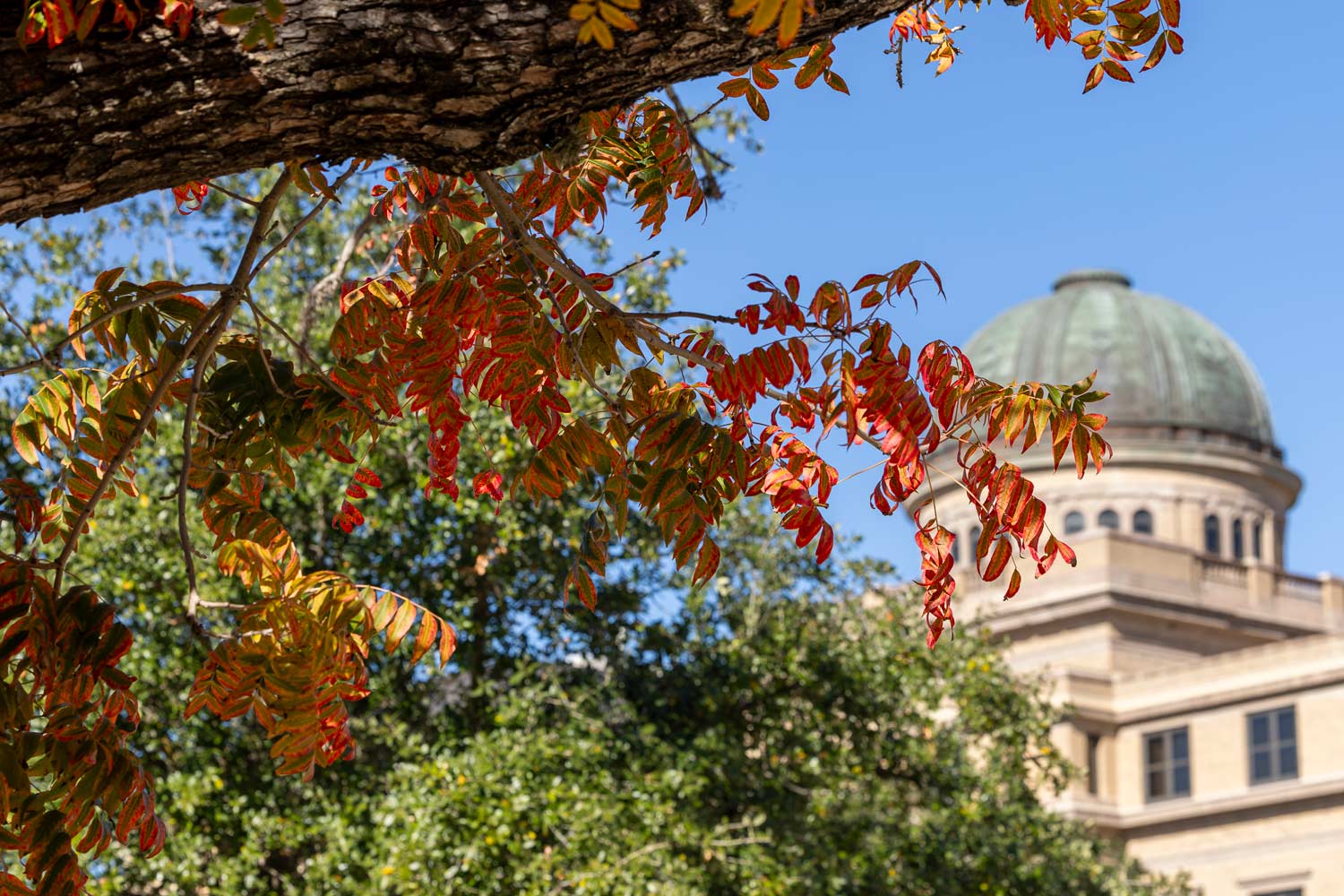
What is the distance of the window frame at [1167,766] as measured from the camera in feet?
153

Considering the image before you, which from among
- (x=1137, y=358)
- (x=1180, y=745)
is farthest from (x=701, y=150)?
(x=1137, y=358)

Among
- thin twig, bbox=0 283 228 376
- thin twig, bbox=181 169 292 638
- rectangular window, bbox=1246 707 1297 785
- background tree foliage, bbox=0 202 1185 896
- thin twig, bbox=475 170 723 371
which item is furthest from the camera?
rectangular window, bbox=1246 707 1297 785

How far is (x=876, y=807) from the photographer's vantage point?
16266mm

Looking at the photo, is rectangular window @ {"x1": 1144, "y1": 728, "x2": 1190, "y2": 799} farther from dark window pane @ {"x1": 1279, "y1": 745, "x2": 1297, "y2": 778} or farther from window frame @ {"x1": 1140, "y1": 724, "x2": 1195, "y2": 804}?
dark window pane @ {"x1": 1279, "y1": 745, "x2": 1297, "y2": 778}

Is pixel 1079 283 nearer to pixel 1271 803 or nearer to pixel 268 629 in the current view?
pixel 1271 803

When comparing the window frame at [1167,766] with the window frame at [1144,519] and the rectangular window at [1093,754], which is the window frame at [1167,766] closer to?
the rectangular window at [1093,754]

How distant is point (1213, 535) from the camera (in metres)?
67.5

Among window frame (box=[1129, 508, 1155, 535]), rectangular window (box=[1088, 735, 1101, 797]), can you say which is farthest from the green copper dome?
rectangular window (box=[1088, 735, 1101, 797])

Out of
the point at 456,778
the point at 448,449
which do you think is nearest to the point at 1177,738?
the point at 456,778

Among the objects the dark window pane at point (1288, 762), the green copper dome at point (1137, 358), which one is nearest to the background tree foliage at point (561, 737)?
the dark window pane at point (1288, 762)

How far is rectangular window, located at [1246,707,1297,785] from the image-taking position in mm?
44156

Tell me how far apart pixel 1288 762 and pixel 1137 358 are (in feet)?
95.2

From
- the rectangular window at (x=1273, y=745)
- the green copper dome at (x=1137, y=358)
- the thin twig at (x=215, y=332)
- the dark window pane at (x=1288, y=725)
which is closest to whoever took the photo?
the thin twig at (x=215, y=332)

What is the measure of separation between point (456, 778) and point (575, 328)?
8.43 m
